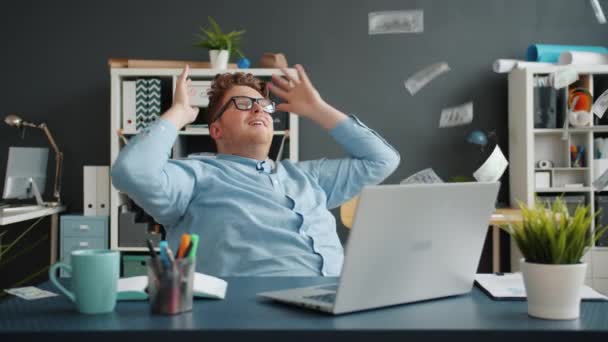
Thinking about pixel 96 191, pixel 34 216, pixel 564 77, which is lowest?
pixel 34 216

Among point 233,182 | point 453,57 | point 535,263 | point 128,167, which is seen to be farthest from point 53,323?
point 453,57

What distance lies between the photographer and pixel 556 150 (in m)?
3.67

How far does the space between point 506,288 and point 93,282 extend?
72 cm

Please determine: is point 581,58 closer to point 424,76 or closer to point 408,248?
point 424,76

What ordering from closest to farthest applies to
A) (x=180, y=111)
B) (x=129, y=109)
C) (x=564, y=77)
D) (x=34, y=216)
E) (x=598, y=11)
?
(x=180, y=111) → (x=34, y=216) → (x=564, y=77) → (x=129, y=109) → (x=598, y=11)

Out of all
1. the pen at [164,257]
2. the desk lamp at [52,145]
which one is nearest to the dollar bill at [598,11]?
the desk lamp at [52,145]

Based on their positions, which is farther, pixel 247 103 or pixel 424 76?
pixel 424 76

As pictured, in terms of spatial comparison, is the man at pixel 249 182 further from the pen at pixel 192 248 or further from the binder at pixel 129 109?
the binder at pixel 129 109

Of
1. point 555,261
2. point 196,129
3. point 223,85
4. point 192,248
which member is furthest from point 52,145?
point 555,261

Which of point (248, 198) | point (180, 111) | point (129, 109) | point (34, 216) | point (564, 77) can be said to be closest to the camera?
point (180, 111)

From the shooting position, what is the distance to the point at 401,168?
3967 mm

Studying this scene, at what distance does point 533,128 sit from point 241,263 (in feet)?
8.04

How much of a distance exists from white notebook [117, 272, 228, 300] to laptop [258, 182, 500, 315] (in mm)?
84

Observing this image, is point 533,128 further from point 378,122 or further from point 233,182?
point 233,182
